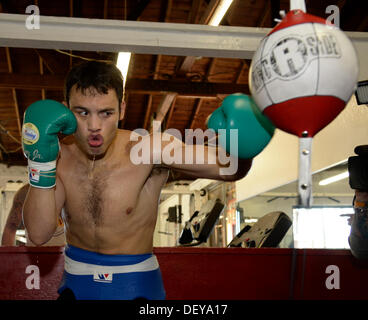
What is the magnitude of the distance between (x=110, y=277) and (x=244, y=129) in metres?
0.80

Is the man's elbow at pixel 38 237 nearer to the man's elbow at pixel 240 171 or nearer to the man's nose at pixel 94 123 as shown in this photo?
the man's nose at pixel 94 123

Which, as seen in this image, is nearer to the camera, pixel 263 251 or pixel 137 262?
pixel 137 262

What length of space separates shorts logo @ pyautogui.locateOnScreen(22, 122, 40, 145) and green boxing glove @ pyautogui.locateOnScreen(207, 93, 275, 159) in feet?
2.16

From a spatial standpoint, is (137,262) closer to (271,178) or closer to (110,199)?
(110,199)

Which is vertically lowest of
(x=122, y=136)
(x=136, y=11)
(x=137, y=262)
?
(x=137, y=262)

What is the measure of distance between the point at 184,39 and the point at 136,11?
2.50 meters

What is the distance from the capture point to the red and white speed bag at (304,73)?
3.86 feet

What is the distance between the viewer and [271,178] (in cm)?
548

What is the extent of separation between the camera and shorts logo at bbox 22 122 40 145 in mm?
1568

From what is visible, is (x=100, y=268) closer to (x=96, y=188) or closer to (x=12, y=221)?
(x=96, y=188)

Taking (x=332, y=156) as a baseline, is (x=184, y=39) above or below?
above

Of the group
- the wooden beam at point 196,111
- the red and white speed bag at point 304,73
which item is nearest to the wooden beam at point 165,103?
the wooden beam at point 196,111

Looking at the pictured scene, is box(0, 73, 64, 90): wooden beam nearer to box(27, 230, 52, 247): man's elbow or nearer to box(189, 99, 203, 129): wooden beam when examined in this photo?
box(189, 99, 203, 129): wooden beam
